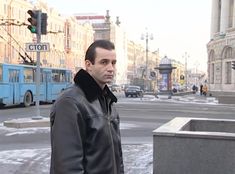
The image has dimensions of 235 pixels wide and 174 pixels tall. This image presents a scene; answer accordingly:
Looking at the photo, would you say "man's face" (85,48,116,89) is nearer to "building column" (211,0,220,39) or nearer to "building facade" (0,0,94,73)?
"building facade" (0,0,94,73)

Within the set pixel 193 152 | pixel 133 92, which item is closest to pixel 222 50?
pixel 133 92

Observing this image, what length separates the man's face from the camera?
3.17m

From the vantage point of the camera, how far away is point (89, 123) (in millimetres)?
3020

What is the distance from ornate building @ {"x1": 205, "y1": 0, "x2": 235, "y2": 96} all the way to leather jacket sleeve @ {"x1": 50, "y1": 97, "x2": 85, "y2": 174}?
5246 centimetres

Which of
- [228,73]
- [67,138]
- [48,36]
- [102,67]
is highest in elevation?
[48,36]

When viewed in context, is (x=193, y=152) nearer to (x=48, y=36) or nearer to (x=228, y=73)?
(x=228, y=73)

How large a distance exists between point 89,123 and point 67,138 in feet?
0.63

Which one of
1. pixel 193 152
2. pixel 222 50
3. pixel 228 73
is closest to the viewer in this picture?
pixel 193 152

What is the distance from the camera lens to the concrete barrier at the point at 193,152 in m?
6.80

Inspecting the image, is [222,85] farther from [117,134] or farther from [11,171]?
[117,134]

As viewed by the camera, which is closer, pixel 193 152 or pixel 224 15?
pixel 193 152

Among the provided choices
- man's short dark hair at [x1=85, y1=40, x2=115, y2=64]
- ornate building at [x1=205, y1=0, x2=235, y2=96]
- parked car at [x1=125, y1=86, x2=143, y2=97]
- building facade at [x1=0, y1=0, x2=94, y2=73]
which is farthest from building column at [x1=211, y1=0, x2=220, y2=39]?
man's short dark hair at [x1=85, y1=40, x2=115, y2=64]

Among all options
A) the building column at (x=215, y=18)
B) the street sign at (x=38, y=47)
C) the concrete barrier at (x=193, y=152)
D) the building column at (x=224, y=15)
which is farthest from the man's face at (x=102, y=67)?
the building column at (x=215, y=18)

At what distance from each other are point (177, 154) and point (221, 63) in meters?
53.8
